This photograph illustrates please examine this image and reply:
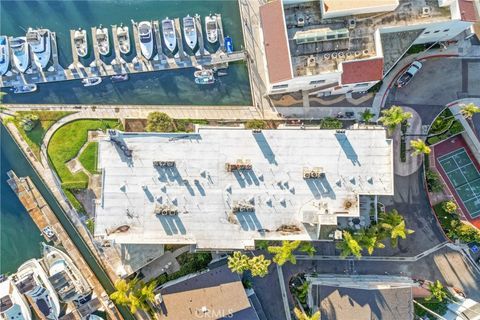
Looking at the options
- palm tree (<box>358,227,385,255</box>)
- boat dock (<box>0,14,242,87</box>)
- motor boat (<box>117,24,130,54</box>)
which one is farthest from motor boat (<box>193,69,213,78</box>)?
palm tree (<box>358,227,385,255</box>)

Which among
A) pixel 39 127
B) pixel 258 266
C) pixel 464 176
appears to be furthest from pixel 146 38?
pixel 464 176

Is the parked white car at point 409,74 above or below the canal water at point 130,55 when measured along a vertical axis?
below

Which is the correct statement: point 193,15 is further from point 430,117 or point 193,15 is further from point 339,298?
point 339,298

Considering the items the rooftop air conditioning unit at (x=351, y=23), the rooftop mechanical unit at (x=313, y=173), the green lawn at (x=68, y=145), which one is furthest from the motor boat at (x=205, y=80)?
the rooftop air conditioning unit at (x=351, y=23)

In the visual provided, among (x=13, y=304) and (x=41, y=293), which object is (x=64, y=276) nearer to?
(x=41, y=293)

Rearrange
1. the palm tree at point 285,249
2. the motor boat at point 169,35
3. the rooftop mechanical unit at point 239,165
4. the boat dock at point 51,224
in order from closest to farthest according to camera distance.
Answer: the palm tree at point 285,249 → the rooftop mechanical unit at point 239,165 → the boat dock at point 51,224 → the motor boat at point 169,35

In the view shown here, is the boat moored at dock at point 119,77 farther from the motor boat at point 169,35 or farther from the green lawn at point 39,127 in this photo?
the green lawn at point 39,127

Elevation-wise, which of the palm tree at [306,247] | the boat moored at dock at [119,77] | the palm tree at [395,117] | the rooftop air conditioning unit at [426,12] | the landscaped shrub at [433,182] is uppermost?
the rooftop air conditioning unit at [426,12]

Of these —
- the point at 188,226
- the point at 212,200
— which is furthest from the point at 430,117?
the point at 188,226
